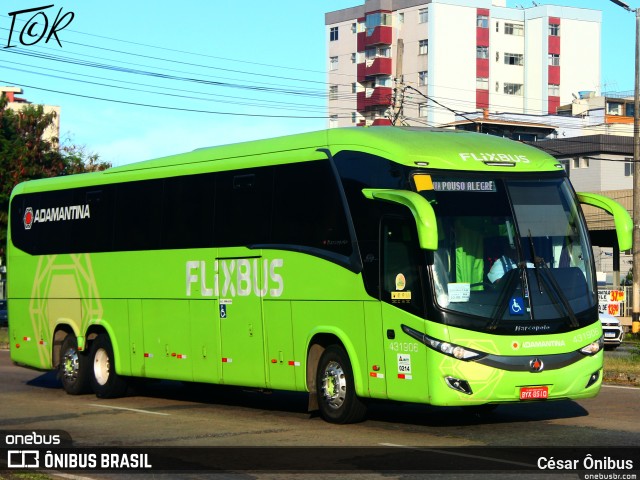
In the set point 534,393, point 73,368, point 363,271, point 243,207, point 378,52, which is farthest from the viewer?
point 378,52

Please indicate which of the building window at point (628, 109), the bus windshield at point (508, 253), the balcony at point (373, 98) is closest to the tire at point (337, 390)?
the bus windshield at point (508, 253)

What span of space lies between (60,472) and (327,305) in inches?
211

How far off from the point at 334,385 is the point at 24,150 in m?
41.6

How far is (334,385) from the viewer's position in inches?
640

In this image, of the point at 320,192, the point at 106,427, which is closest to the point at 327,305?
the point at 320,192

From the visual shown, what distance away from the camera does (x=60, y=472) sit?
11867 millimetres

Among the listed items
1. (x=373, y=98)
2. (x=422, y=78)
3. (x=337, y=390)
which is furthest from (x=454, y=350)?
(x=373, y=98)

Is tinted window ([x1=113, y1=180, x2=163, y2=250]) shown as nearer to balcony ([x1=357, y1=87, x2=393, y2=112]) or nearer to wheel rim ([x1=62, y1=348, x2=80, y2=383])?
wheel rim ([x1=62, y1=348, x2=80, y2=383])

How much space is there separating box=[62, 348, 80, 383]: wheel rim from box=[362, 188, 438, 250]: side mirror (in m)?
9.09

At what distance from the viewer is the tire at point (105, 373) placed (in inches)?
837

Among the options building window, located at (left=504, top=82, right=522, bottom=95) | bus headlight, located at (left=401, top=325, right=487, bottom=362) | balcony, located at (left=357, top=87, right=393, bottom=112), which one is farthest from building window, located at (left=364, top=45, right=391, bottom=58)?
bus headlight, located at (left=401, top=325, right=487, bottom=362)

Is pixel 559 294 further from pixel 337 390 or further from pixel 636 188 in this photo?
pixel 636 188

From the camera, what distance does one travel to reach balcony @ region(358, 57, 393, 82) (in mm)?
113500

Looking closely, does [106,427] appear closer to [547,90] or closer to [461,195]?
[461,195]
